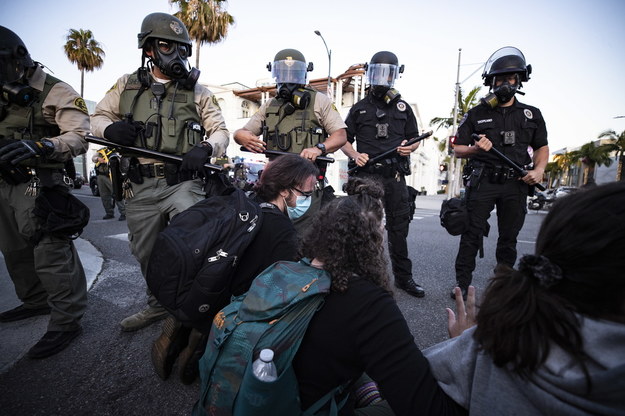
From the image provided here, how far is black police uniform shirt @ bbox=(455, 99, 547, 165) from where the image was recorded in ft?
9.84

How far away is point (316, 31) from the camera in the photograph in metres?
15.6

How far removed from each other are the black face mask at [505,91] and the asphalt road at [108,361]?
1.97 m

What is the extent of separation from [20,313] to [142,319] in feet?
3.40

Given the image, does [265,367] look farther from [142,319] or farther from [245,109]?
[245,109]

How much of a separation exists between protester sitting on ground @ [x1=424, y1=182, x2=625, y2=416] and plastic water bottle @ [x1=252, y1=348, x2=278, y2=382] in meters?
0.54

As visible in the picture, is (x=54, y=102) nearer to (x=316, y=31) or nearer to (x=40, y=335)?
(x=40, y=335)

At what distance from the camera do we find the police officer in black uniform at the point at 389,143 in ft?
10.7

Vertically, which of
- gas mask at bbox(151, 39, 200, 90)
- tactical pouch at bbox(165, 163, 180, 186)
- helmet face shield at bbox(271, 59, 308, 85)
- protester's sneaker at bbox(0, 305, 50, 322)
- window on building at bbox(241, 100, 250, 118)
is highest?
window on building at bbox(241, 100, 250, 118)

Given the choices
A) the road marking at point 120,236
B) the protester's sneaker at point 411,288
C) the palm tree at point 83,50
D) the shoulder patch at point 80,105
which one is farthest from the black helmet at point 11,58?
the palm tree at point 83,50

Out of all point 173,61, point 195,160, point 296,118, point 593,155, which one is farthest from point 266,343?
point 593,155

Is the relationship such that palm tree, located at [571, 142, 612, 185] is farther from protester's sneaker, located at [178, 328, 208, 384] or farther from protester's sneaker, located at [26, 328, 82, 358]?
protester's sneaker, located at [26, 328, 82, 358]

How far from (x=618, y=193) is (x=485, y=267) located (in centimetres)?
399

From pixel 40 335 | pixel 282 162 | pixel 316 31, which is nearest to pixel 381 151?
pixel 282 162

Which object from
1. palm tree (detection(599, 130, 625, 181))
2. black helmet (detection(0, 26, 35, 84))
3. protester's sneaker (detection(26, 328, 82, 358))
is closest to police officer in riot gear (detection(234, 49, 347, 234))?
black helmet (detection(0, 26, 35, 84))
